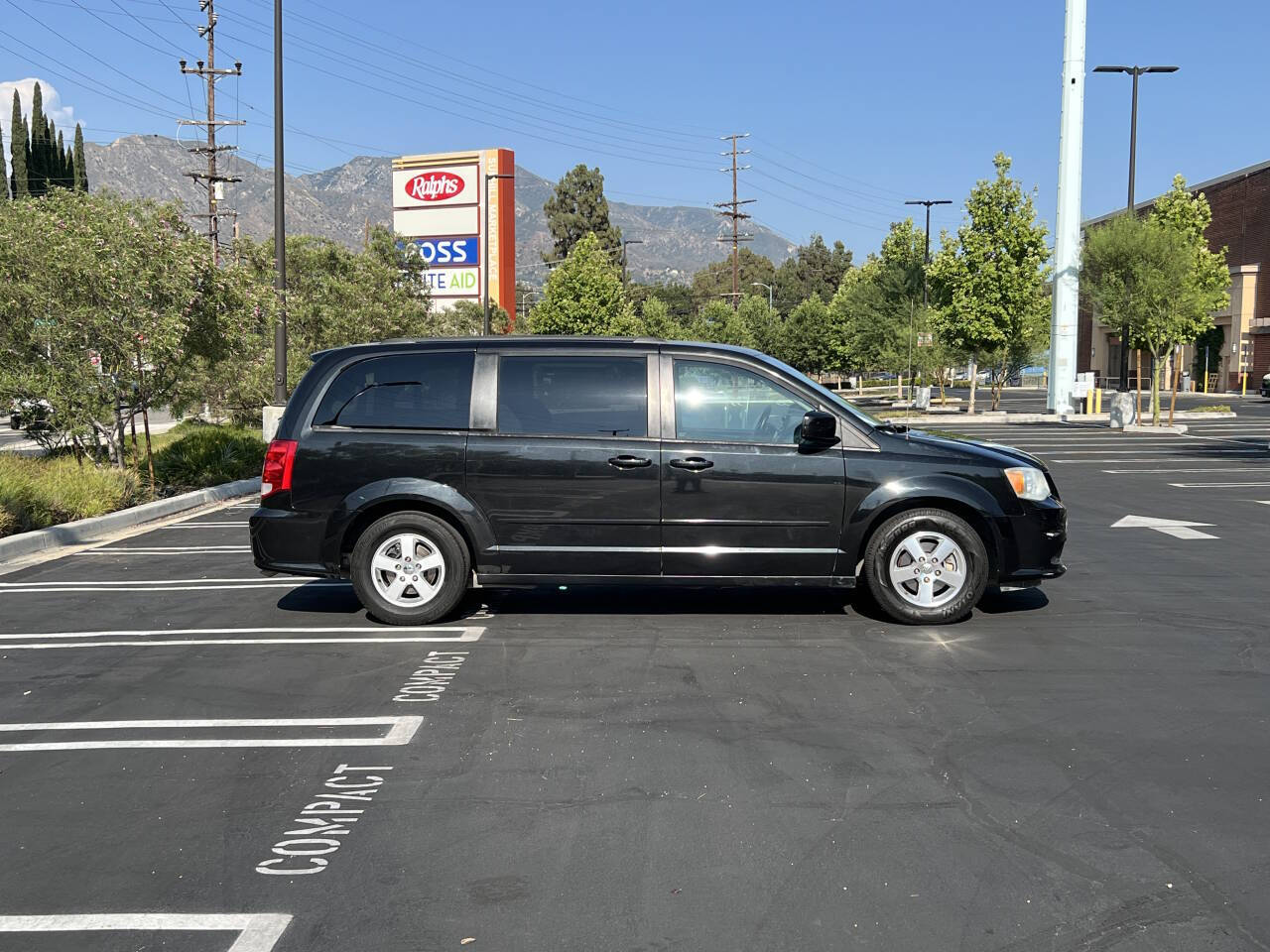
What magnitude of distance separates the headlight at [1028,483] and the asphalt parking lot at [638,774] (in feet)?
2.94

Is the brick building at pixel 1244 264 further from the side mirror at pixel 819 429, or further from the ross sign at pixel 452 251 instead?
the side mirror at pixel 819 429

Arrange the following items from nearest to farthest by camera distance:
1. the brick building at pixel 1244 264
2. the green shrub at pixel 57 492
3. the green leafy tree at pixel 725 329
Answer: the green shrub at pixel 57 492
the brick building at pixel 1244 264
the green leafy tree at pixel 725 329

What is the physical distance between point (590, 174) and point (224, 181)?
64501mm

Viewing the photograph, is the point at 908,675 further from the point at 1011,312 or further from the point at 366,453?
the point at 1011,312

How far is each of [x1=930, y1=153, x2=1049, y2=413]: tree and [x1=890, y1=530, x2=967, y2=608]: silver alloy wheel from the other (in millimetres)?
36001

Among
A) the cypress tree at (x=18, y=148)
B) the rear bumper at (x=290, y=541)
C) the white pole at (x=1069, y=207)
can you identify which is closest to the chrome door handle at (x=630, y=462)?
the rear bumper at (x=290, y=541)

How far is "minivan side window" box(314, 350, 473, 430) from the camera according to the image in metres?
8.19

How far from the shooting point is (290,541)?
815cm

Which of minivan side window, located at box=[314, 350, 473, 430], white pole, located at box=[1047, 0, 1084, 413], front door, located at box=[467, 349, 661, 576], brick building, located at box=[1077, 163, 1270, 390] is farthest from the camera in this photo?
brick building, located at box=[1077, 163, 1270, 390]

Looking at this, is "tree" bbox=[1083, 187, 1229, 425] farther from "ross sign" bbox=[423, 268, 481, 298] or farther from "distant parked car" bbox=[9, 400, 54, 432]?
"ross sign" bbox=[423, 268, 481, 298]

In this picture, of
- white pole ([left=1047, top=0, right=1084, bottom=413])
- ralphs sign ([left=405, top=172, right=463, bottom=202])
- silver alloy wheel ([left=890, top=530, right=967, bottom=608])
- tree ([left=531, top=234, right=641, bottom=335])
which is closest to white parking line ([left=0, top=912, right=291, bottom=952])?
silver alloy wheel ([left=890, top=530, right=967, bottom=608])

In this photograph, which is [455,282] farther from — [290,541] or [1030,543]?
[1030,543]

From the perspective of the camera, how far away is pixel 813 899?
12.9 feet

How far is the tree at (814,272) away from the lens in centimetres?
14400
